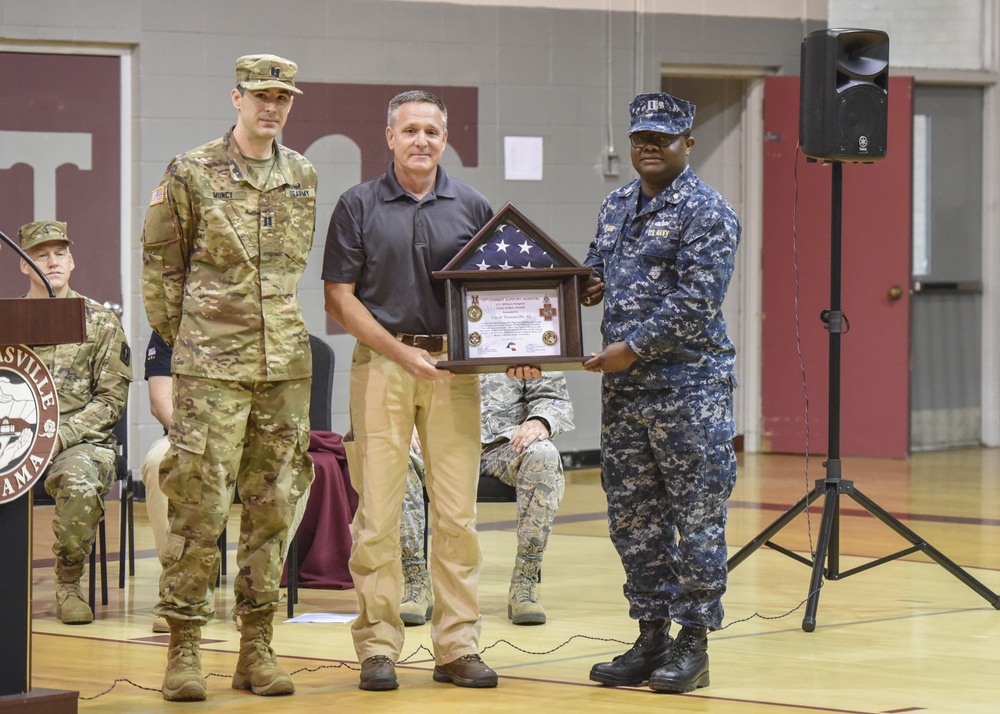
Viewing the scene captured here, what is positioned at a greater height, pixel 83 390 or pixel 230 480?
pixel 83 390

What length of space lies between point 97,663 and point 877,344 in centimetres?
650

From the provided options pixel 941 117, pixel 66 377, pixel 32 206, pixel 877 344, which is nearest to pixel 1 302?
pixel 66 377

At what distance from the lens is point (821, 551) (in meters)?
5.03

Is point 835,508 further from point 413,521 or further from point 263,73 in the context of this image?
point 263,73

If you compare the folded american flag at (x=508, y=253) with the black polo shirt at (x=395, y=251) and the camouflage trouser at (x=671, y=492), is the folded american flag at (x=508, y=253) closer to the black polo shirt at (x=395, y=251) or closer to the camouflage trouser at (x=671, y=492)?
the black polo shirt at (x=395, y=251)

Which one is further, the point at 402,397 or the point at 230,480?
the point at 402,397

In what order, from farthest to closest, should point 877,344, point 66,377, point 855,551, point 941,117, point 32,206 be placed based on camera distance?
point 941,117, point 877,344, point 32,206, point 855,551, point 66,377

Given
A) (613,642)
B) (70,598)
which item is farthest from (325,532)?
(613,642)

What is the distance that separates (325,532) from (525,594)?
0.92 metres

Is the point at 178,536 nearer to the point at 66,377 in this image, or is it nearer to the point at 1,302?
the point at 1,302

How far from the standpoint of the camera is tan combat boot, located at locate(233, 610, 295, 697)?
13.1 ft

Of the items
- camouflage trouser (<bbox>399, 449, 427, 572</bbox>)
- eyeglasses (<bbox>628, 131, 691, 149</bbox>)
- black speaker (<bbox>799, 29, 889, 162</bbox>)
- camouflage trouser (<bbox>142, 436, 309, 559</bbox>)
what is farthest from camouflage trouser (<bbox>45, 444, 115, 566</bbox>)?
black speaker (<bbox>799, 29, 889, 162</bbox>)

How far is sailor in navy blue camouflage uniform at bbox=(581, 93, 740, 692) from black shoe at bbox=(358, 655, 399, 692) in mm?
565

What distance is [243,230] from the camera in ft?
13.0
